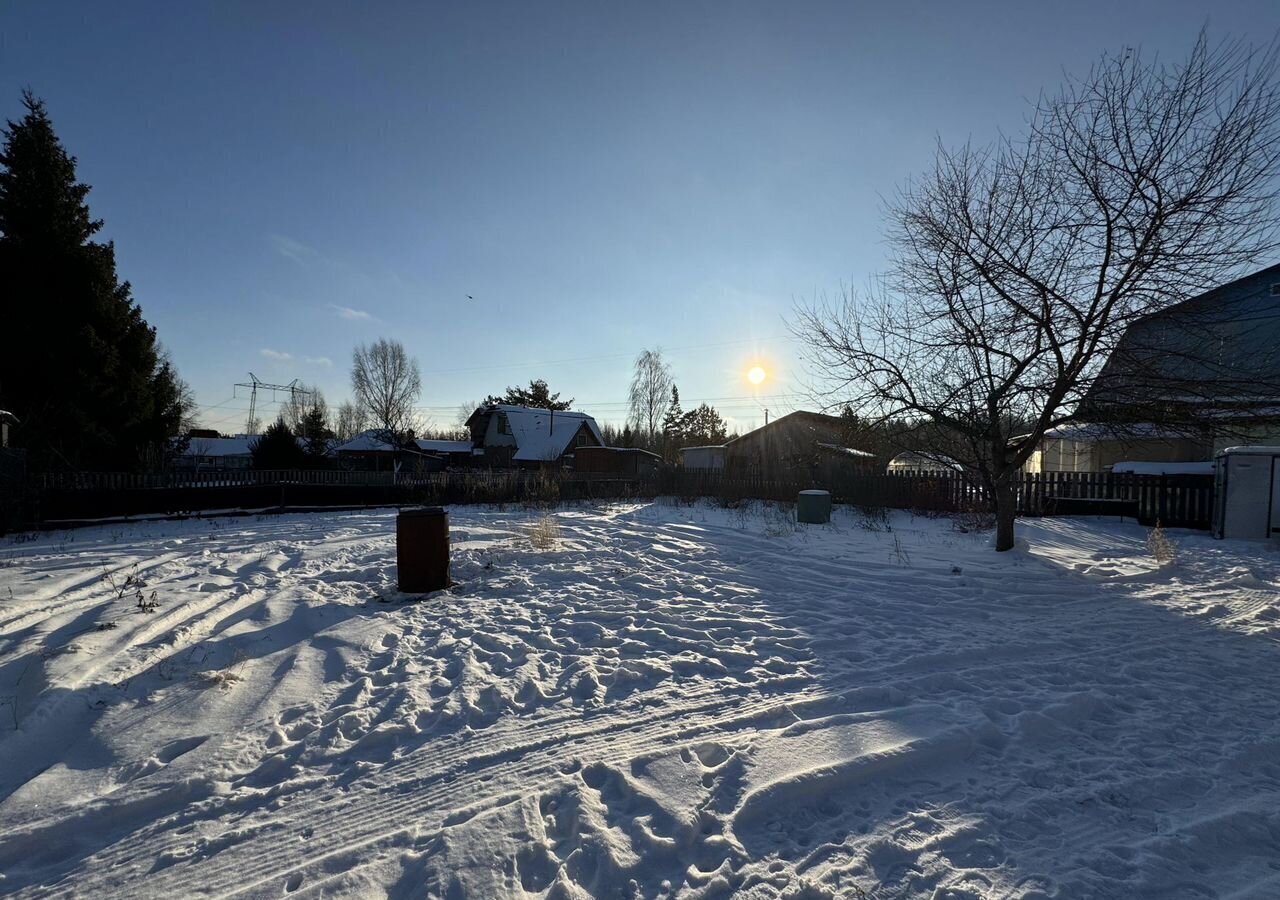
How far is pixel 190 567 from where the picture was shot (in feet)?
24.1

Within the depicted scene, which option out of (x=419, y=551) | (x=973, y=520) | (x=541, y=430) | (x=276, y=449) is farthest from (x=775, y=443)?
(x=419, y=551)

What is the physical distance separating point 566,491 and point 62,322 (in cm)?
1549

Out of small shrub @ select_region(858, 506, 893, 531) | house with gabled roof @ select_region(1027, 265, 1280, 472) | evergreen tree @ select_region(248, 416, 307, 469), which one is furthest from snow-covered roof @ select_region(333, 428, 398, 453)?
house with gabled roof @ select_region(1027, 265, 1280, 472)

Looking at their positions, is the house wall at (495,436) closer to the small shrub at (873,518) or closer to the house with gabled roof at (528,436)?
the house with gabled roof at (528,436)

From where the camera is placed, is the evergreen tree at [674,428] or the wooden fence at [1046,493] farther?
the evergreen tree at [674,428]

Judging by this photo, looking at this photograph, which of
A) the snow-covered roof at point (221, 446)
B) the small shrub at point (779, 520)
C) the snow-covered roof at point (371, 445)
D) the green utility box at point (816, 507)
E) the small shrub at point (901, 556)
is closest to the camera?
the small shrub at point (901, 556)

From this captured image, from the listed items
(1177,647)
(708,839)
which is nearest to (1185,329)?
(1177,647)

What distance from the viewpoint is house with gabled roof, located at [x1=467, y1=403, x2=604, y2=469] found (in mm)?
38688

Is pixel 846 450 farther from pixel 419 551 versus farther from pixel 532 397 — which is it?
→ pixel 532 397

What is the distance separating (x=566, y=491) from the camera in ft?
60.5

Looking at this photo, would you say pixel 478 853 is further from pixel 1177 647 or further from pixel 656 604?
pixel 1177 647

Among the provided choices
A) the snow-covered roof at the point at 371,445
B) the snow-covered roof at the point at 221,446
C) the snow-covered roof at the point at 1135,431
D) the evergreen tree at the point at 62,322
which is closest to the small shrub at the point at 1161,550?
the snow-covered roof at the point at 1135,431

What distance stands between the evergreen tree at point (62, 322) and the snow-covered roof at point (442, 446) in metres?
23.2

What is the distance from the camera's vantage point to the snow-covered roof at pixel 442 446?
41094mm
